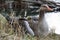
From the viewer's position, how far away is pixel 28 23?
5285mm

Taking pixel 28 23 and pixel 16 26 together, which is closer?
pixel 16 26

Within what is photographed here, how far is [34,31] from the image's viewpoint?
5152mm

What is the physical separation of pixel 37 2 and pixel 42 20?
4.45 meters

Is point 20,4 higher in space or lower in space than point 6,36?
lower

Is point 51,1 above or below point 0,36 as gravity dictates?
below

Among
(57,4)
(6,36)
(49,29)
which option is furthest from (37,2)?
(6,36)

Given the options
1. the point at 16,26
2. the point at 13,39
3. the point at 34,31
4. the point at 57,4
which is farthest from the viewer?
the point at 57,4

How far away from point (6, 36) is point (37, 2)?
6.48 metres

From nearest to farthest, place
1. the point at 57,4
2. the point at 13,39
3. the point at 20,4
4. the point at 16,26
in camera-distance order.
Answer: the point at 13,39, the point at 16,26, the point at 20,4, the point at 57,4

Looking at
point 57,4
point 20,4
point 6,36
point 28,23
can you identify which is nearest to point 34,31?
point 28,23

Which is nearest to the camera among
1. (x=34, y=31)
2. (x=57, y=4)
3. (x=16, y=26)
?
(x=16, y=26)

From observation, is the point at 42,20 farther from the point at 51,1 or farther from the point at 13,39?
the point at 51,1

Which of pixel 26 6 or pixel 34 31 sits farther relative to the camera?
pixel 26 6

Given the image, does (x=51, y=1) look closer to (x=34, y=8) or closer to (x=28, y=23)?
(x=34, y=8)
